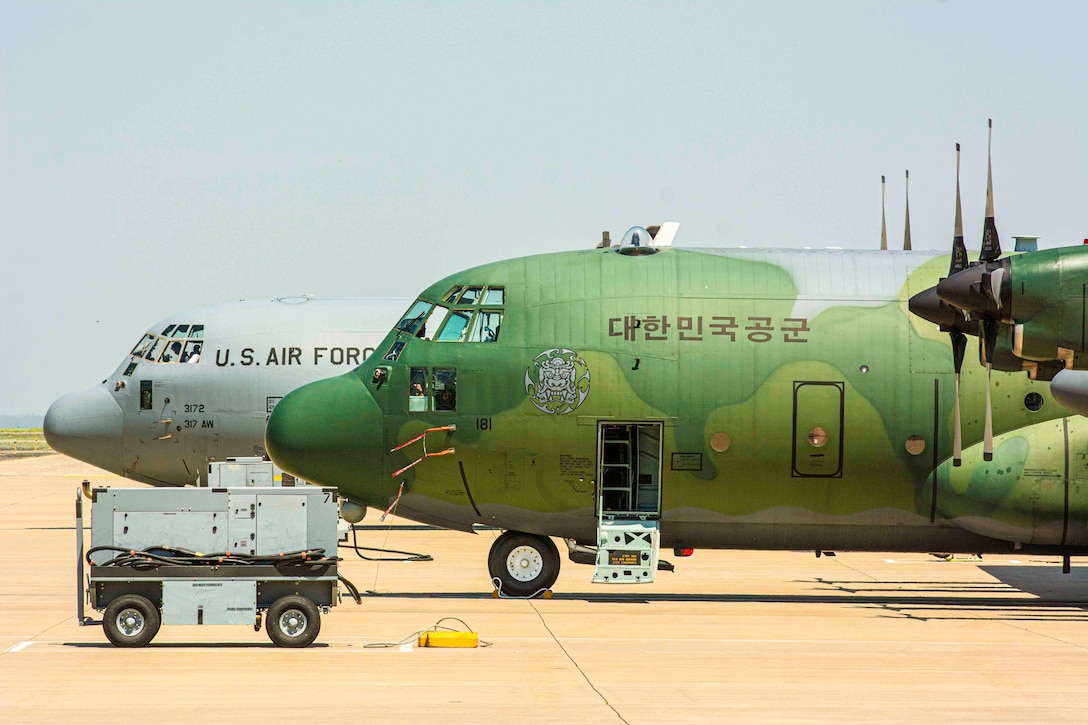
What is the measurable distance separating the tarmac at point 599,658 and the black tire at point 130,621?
16 centimetres

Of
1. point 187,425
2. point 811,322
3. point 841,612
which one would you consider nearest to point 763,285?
point 811,322

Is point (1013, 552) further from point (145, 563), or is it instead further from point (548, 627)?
point (145, 563)

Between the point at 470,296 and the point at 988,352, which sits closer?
the point at 988,352

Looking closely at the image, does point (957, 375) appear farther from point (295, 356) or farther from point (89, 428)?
point (89, 428)

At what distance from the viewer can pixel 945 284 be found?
18.1 m

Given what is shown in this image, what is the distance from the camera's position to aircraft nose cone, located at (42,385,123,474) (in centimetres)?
2995

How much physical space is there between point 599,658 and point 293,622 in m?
3.48

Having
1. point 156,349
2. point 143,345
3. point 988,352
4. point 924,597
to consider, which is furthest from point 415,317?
point 143,345

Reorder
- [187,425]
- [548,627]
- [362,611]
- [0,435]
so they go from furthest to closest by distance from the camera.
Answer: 1. [0,435]
2. [187,425]
3. [362,611]
4. [548,627]

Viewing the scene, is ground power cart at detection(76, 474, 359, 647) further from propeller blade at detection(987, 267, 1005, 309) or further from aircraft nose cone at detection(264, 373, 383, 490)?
propeller blade at detection(987, 267, 1005, 309)

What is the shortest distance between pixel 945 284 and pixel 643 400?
4.56 meters

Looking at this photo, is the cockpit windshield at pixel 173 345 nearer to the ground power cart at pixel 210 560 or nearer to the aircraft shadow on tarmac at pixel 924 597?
the aircraft shadow on tarmac at pixel 924 597

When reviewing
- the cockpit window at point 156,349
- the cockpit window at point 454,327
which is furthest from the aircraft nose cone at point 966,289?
the cockpit window at point 156,349

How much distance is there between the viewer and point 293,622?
15523 mm
